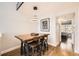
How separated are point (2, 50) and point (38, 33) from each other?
1.89 feet

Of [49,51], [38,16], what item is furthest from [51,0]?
[49,51]

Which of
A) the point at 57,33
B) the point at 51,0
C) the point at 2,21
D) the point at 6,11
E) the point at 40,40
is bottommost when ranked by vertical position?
the point at 40,40

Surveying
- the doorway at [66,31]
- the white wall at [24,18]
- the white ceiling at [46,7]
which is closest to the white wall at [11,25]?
the white wall at [24,18]

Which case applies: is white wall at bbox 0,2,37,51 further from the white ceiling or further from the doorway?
the doorway

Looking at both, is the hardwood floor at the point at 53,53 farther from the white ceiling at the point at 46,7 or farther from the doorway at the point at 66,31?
the white ceiling at the point at 46,7

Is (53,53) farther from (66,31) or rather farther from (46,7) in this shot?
(46,7)

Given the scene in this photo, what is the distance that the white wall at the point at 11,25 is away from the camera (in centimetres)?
122

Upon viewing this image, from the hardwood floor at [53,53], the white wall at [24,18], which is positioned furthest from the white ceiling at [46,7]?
the hardwood floor at [53,53]

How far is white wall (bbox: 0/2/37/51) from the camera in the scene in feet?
4.01

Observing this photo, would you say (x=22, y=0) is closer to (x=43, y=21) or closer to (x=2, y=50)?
(x=43, y=21)

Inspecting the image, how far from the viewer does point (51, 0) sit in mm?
1165

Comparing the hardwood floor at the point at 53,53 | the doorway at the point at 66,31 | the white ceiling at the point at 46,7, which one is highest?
the white ceiling at the point at 46,7

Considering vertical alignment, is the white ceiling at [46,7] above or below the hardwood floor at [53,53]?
above

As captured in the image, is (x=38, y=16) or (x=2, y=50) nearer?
(x=2, y=50)
